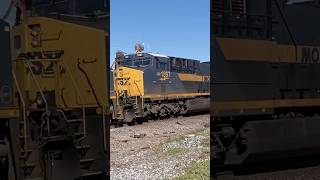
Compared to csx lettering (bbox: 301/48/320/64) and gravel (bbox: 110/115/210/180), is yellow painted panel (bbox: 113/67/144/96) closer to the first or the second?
gravel (bbox: 110/115/210/180)

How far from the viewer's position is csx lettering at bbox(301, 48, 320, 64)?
6.12 metres

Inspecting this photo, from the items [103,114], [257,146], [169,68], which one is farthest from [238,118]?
[169,68]

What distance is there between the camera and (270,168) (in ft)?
19.2

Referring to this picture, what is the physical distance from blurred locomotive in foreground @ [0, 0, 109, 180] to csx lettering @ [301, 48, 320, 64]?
315 centimetres

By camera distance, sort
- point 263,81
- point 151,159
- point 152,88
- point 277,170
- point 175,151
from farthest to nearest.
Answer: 1. point 152,88
2. point 175,151
3. point 151,159
4. point 277,170
5. point 263,81

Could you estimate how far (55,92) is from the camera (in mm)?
4172

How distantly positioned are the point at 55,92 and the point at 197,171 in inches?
126

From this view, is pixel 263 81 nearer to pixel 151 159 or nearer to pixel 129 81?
pixel 151 159

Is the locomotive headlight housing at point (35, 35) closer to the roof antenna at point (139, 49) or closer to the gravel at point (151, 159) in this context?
the gravel at point (151, 159)

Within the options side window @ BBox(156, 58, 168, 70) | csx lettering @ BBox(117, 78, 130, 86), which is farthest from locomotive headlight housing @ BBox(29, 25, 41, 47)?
side window @ BBox(156, 58, 168, 70)

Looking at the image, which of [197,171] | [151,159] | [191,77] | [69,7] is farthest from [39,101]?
[191,77]

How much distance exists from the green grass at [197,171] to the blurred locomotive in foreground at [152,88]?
Result: 12484mm

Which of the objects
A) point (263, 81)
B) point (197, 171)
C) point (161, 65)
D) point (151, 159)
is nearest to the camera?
point (263, 81)

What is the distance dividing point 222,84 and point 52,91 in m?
2.06
